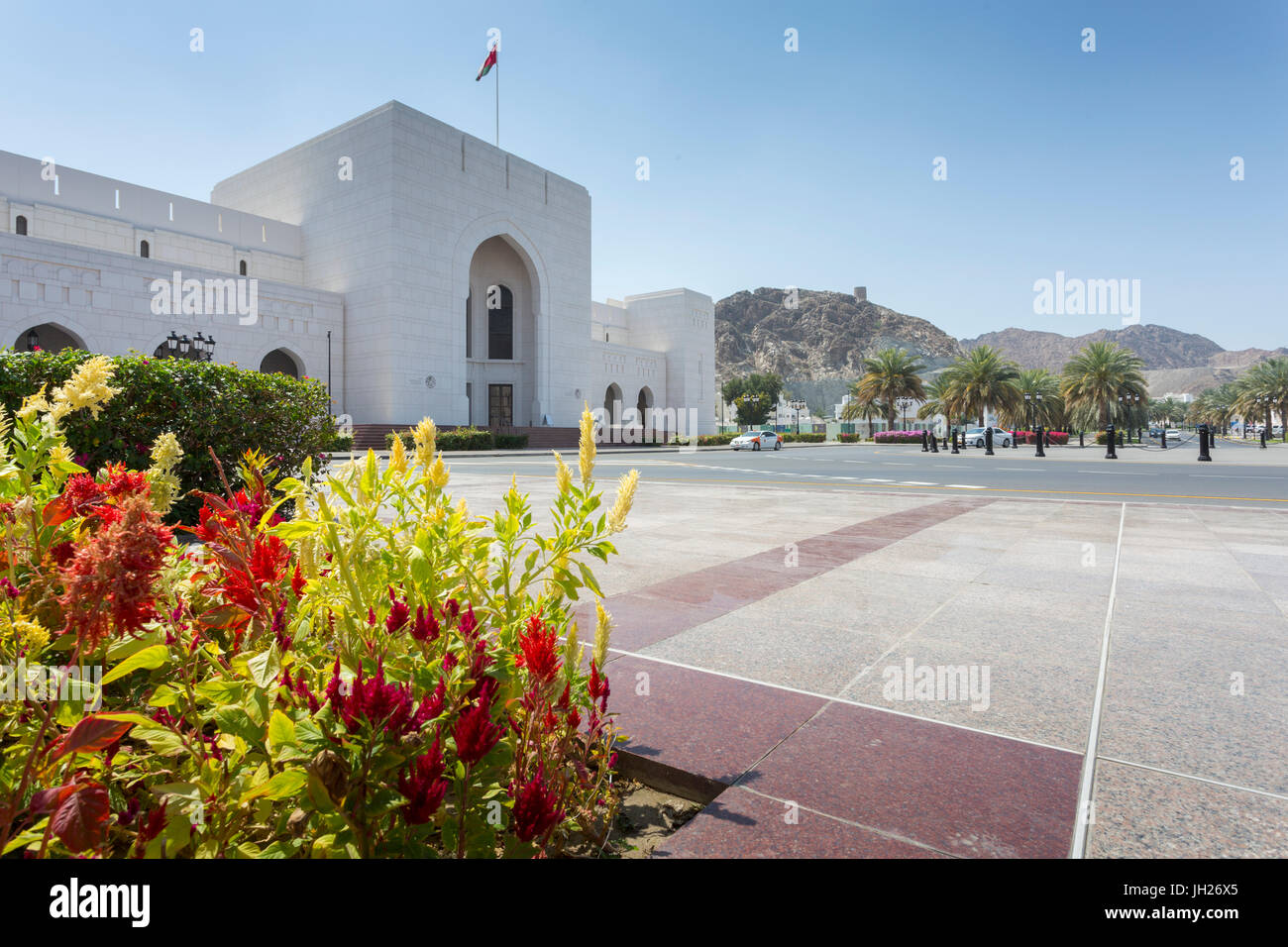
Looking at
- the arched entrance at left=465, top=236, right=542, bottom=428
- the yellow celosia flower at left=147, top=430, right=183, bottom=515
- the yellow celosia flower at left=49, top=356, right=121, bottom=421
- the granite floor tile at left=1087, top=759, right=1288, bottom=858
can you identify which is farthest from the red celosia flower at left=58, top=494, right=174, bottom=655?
the arched entrance at left=465, top=236, right=542, bottom=428

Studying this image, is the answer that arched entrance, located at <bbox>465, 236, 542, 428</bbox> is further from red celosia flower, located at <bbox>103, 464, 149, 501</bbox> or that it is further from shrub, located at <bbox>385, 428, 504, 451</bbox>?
red celosia flower, located at <bbox>103, 464, 149, 501</bbox>

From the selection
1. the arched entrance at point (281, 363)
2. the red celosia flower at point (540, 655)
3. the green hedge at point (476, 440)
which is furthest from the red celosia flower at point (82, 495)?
the arched entrance at point (281, 363)

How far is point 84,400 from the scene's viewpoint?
6.64 ft

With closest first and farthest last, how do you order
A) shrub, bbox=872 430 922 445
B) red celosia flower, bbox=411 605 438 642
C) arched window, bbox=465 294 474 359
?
1. red celosia flower, bbox=411 605 438 642
2. arched window, bbox=465 294 474 359
3. shrub, bbox=872 430 922 445

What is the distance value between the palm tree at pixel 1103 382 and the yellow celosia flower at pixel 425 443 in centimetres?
7190

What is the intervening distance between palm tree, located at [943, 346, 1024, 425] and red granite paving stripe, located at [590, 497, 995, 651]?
60821 mm

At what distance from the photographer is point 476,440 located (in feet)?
119

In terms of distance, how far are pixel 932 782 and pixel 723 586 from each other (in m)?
2.86

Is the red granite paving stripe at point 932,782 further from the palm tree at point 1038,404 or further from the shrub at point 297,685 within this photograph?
the palm tree at point 1038,404

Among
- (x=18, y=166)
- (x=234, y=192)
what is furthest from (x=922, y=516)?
(x=234, y=192)

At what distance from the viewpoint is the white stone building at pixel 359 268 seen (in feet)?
98.0

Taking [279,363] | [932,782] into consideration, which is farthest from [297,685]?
[279,363]

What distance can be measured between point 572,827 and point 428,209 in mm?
41721

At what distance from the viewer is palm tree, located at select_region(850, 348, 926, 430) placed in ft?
212
